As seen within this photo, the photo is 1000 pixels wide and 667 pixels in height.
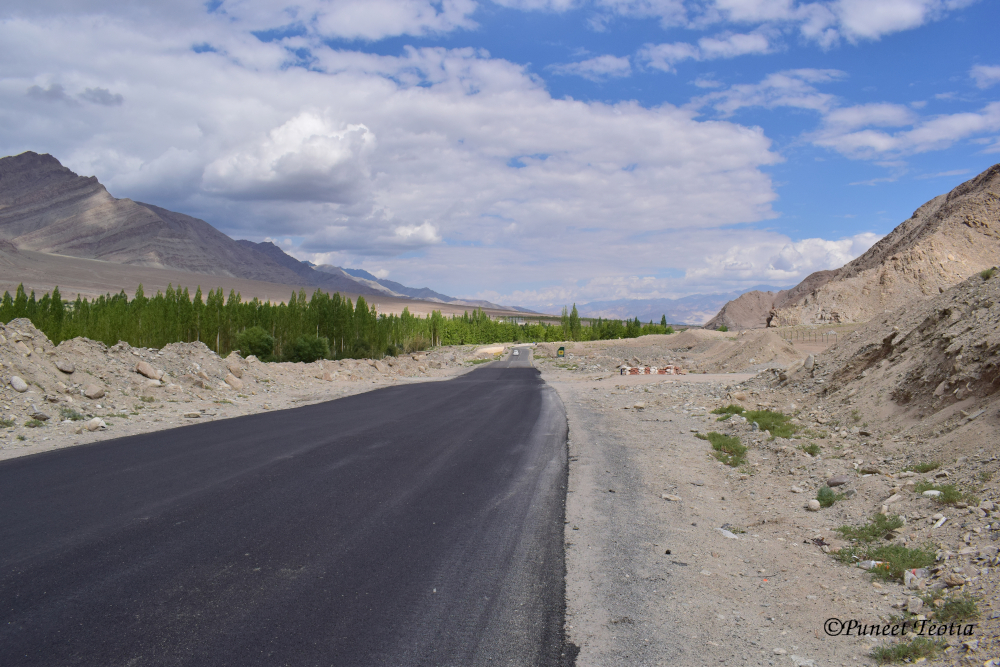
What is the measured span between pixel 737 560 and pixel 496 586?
105 inches

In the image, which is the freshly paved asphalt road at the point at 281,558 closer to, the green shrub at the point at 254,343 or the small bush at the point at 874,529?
the small bush at the point at 874,529

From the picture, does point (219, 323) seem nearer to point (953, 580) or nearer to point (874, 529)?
point (874, 529)

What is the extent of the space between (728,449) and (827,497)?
430cm

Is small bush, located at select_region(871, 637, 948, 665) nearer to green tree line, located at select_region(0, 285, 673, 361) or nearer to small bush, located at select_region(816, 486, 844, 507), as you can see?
small bush, located at select_region(816, 486, 844, 507)

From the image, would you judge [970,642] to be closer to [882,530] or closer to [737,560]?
[737,560]

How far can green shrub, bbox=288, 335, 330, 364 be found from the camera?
176ft

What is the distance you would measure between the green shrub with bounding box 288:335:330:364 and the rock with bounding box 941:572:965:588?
53.4 meters

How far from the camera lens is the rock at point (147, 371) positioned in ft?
65.4

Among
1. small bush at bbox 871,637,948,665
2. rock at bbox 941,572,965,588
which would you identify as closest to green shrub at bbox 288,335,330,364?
rock at bbox 941,572,965,588

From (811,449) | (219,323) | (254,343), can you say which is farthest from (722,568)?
(219,323)

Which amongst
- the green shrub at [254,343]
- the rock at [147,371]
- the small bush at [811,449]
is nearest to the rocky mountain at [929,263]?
the small bush at [811,449]

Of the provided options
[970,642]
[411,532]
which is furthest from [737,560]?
[411,532]

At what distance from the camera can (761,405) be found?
1565 centimetres

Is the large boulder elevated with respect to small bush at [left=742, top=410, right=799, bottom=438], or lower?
lower
